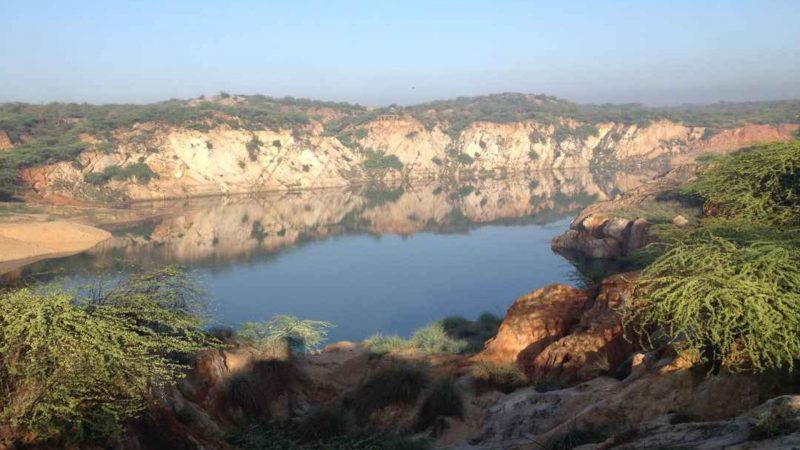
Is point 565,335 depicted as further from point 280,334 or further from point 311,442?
point 280,334

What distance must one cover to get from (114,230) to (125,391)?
3739cm

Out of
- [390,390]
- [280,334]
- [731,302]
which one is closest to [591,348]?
[390,390]

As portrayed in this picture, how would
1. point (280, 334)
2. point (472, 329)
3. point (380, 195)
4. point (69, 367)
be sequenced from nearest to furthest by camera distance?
point (69, 367), point (280, 334), point (472, 329), point (380, 195)

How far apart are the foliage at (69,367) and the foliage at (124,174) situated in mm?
47929

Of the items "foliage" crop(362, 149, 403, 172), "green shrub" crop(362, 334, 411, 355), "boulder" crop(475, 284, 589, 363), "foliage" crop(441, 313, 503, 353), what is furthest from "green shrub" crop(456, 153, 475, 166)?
"boulder" crop(475, 284, 589, 363)

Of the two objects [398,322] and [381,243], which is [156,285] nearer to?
[398,322]

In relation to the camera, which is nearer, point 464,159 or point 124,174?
point 124,174

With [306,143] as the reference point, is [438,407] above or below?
below

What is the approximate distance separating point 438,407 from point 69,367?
5892 millimetres

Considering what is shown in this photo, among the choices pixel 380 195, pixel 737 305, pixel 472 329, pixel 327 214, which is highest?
pixel 737 305

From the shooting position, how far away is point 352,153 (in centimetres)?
7500

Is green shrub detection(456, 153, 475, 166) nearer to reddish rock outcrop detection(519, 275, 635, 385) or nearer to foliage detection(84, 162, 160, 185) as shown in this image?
foliage detection(84, 162, 160, 185)

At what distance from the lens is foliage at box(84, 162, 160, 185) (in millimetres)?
52219

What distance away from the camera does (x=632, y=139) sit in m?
84.4
